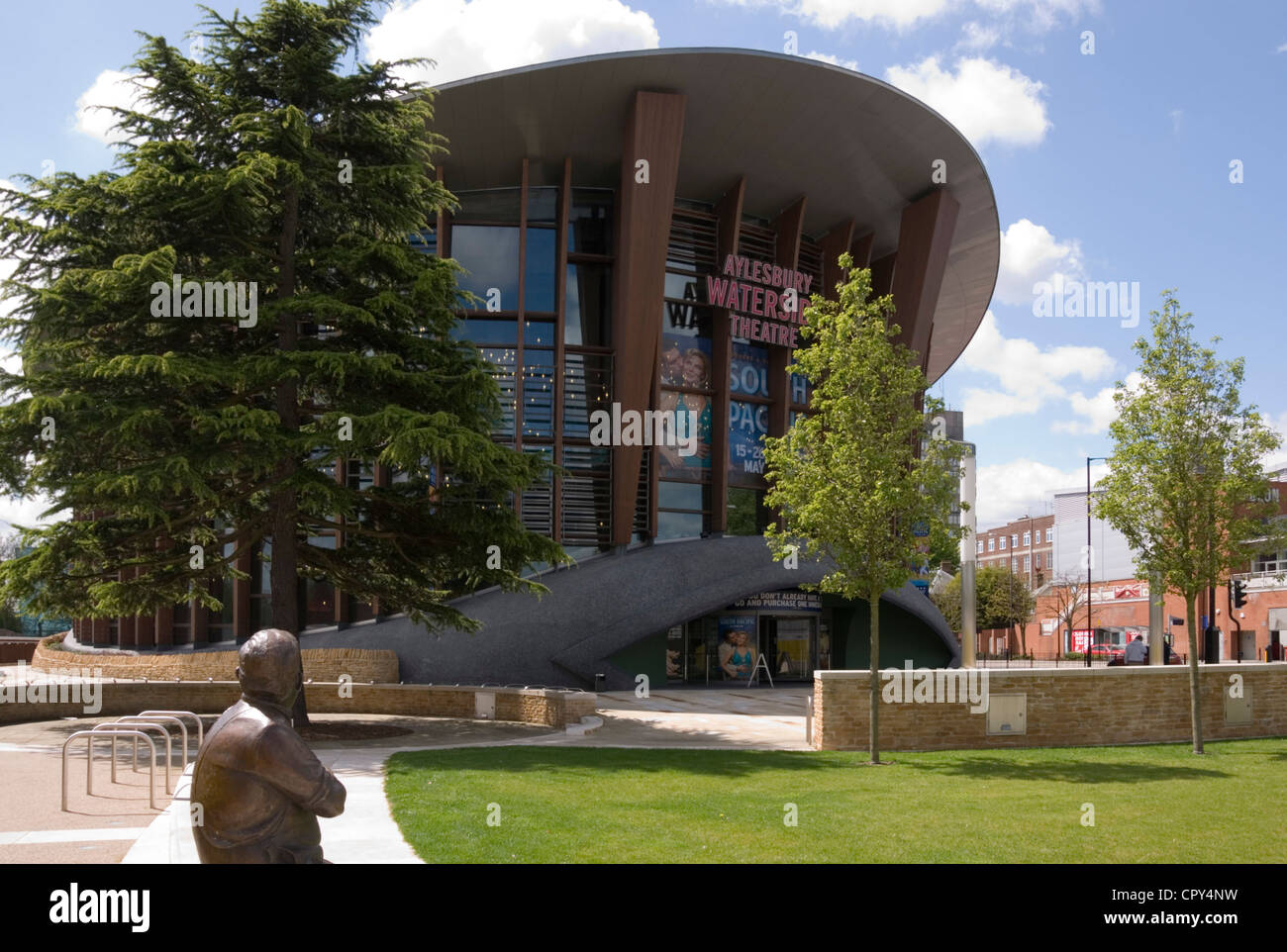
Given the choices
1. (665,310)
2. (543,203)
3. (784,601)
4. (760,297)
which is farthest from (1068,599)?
(543,203)

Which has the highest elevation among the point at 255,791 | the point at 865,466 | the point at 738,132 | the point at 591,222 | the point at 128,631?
the point at 738,132

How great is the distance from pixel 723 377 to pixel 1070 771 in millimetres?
19536

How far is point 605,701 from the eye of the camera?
1025 inches

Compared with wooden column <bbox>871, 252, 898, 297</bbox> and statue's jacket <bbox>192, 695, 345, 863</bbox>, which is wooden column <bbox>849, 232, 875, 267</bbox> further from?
statue's jacket <bbox>192, 695, 345, 863</bbox>

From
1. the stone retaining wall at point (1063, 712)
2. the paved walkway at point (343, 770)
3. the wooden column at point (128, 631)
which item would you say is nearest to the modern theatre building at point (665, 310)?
the paved walkway at point (343, 770)

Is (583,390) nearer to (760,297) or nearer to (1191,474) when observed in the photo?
(760,297)

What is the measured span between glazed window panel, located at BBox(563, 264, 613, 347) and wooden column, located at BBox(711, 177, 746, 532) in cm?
362

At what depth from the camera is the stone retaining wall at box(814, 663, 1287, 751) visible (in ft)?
55.1

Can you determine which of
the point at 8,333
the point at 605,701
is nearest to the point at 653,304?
the point at 605,701

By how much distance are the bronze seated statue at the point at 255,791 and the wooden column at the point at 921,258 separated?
103ft

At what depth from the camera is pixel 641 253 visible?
28641mm

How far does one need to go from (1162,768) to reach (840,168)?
2269 cm

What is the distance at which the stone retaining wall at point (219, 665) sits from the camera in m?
27.0
